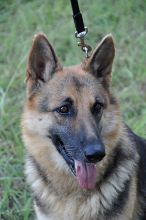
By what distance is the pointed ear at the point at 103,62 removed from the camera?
343cm

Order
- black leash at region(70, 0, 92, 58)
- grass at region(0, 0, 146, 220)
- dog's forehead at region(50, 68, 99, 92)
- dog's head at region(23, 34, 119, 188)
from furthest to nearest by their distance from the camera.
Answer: grass at region(0, 0, 146, 220)
black leash at region(70, 0, 92, 58)
dog's forehead at region(50, 68, 99, 92)
dog's head at region(23, 34, 119, 188)

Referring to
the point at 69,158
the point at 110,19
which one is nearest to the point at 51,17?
the point at 110,19

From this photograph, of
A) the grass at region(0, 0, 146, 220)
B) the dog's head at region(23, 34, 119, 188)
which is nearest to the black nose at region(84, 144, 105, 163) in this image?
the dog's head at region(23, 34, 119, 188)

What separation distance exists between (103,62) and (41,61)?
1.24ft

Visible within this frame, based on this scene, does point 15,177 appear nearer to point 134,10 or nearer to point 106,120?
point 106,120

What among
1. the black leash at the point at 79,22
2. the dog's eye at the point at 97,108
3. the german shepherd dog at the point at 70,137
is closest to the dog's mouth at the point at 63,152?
the german shepherd dog at the point at 70,137

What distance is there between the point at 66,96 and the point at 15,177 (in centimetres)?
125

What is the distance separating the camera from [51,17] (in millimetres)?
6469

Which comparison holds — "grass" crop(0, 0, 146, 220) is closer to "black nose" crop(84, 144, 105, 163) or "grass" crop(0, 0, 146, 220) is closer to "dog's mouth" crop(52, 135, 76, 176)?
"dog's mouth" crop(52, 135, 76, 176)

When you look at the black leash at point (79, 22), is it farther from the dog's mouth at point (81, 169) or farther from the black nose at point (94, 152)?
the black nose at point (94, 152)

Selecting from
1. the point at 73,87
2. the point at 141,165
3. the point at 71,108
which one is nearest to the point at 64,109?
the point at 71,108

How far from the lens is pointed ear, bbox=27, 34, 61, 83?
131 inches

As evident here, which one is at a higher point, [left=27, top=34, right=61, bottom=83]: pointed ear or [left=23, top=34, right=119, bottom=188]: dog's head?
[left=27, top=34, right=61, bottom=83]: pointed ear

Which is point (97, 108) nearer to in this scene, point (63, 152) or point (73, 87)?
point (73, 87)
